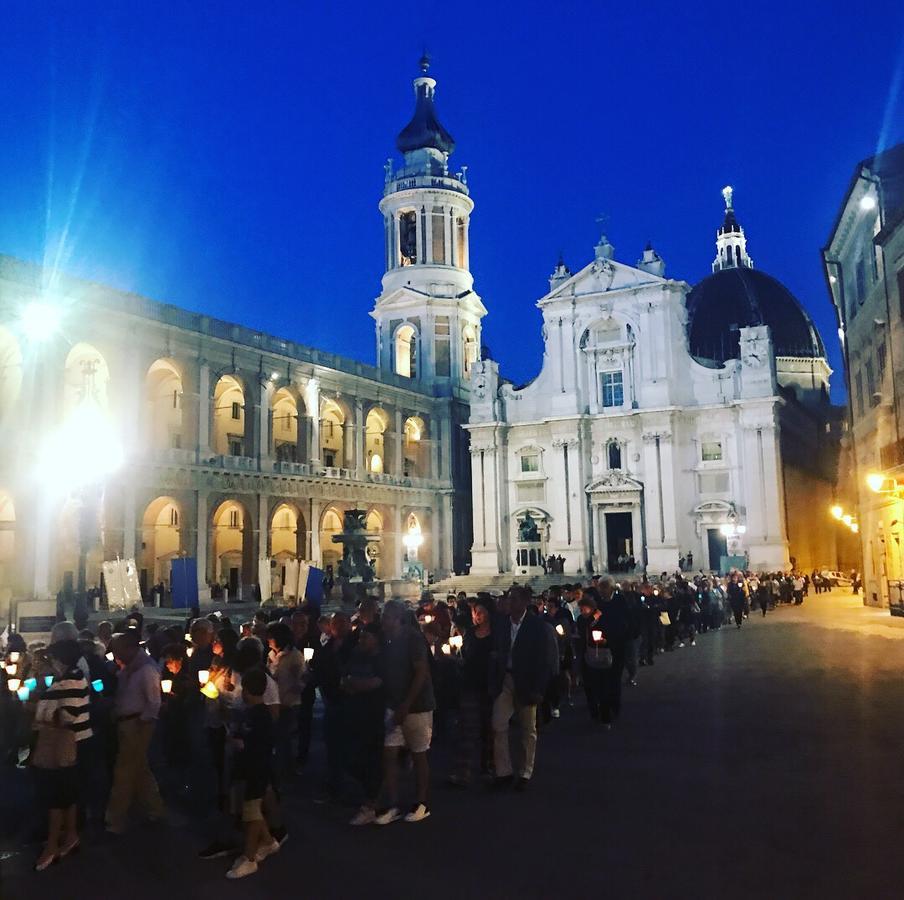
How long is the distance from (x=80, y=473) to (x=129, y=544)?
141 inches

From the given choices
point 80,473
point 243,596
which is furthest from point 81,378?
point 243,596

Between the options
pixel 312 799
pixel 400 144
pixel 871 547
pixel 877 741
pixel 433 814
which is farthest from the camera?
pixel 400 144

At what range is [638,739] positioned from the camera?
10633 millimetres

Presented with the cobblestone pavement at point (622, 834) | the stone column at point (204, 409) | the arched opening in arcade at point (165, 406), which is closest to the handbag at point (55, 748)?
the cobblestone pavement at point (622, 834)

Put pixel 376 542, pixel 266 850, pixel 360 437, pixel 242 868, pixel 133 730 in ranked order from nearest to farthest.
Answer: pixel 242 868, pixel 266 850, pixel 133 730, pixel 360 437, pixel 376 542

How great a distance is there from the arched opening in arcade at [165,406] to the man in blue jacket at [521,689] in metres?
33.4

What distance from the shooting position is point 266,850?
6.77 meters

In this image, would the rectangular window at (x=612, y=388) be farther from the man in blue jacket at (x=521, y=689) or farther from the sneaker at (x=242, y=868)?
the sneaker at (x=242, y=868)

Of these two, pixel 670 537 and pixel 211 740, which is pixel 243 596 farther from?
pixel 211 740

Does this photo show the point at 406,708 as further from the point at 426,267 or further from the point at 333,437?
the point at 426,267

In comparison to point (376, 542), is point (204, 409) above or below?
above

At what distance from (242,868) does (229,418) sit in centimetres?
3991

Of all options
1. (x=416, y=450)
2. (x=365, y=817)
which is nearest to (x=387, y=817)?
(x=365, y=817)

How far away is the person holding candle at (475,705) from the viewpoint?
28.8 feet
